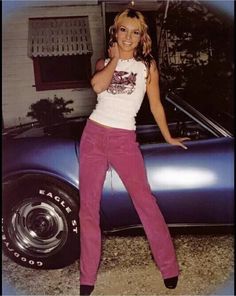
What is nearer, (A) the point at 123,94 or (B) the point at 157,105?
(A) the point at 123,94

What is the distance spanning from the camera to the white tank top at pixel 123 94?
301 centimetres

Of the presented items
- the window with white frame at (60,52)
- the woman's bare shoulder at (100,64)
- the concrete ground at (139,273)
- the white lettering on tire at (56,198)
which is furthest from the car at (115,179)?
the woman's bare shoulder at (100,64)

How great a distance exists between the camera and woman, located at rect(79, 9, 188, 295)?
2955 mm

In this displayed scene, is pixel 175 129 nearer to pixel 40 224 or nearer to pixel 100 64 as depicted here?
pixel 100 64

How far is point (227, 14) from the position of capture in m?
3.14

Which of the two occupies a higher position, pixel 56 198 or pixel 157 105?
pixel 157 105

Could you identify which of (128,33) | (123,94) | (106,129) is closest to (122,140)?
(106,129)

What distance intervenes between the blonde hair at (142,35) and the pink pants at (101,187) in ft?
1.60

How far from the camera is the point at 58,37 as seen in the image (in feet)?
10.6

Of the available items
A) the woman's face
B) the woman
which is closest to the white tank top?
the woman

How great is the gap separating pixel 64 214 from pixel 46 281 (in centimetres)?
50

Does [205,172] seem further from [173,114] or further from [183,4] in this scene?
[183,4]

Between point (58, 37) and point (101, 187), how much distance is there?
1057mm

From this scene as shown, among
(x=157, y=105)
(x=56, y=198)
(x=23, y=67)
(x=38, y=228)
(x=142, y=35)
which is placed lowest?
(x=38, y=228)
